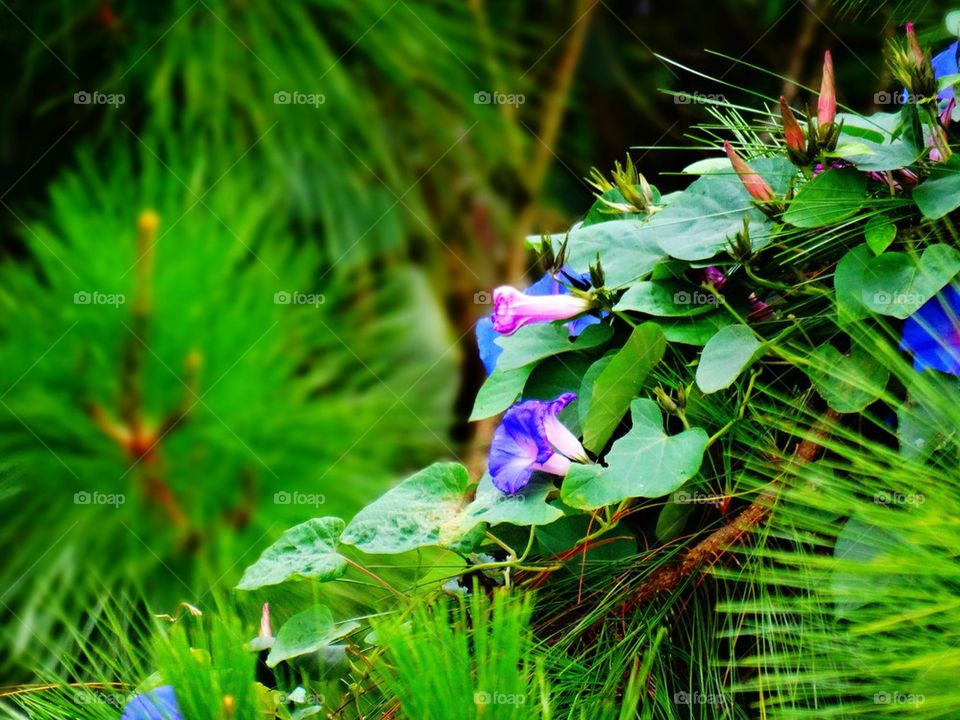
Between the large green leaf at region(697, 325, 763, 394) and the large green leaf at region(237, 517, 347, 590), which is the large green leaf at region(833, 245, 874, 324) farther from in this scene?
the large green leaf at region(237, 517, 347, 590)

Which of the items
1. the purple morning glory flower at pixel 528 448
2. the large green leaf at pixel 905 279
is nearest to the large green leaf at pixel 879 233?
the large green leaf at pixel 905 279

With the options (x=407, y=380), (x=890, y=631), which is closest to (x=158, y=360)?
(x=407, y=380)

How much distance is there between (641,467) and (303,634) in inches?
5.0

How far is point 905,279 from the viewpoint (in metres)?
0.30

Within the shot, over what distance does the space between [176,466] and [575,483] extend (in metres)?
0.66

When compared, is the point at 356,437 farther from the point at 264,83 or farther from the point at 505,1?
the point at 505,1

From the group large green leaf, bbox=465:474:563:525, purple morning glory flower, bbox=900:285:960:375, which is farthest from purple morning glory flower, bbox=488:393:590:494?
purple morning glory flower, bbox=900:285:960:375

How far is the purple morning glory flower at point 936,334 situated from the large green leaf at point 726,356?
0.04 meters

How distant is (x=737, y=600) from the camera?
30cm


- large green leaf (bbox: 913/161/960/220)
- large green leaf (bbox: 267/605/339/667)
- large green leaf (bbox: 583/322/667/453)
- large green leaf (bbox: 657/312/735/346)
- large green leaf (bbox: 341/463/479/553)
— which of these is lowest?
large green leaf (bbox: 267/605/339/667)

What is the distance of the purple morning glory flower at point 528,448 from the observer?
0.33m

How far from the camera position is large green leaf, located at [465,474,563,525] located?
318 millimetres

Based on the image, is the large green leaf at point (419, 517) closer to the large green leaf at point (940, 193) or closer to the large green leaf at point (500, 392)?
the large green leaf at point (500, 392)

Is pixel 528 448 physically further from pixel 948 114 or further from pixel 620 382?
pixel 948 114
